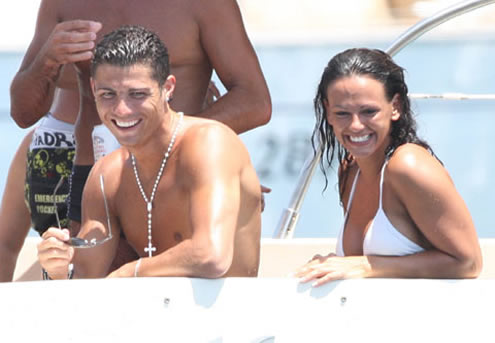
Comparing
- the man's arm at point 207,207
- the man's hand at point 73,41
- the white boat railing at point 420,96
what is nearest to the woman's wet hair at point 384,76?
the man's arm at point 207,207

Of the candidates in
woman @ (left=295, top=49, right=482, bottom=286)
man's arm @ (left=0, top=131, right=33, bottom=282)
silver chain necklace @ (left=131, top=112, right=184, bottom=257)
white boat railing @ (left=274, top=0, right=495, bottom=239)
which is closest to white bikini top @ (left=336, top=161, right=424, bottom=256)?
woman @ (left=295, top=49, right=482, bottom=286)

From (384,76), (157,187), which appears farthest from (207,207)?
(384,76)

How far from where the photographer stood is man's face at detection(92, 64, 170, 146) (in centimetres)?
247

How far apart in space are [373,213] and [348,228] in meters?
0.12

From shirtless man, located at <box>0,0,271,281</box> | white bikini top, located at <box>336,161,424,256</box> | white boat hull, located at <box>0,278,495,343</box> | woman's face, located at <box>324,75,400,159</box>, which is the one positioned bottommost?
white boat hull, located at <box>0,278,495,343</box>

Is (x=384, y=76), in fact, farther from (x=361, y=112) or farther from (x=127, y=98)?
(x=127, y=98)

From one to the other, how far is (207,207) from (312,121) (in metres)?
4.26

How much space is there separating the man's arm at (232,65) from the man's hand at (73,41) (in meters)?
0.34

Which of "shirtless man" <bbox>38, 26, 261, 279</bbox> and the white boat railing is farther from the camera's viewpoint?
the white boat railing

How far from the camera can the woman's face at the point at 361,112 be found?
248 cm

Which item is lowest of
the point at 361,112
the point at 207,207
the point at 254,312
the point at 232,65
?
the point at 254,312

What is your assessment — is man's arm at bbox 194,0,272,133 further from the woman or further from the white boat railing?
the white boat railing

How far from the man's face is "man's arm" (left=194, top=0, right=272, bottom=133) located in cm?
46

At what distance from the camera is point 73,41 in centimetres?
272
